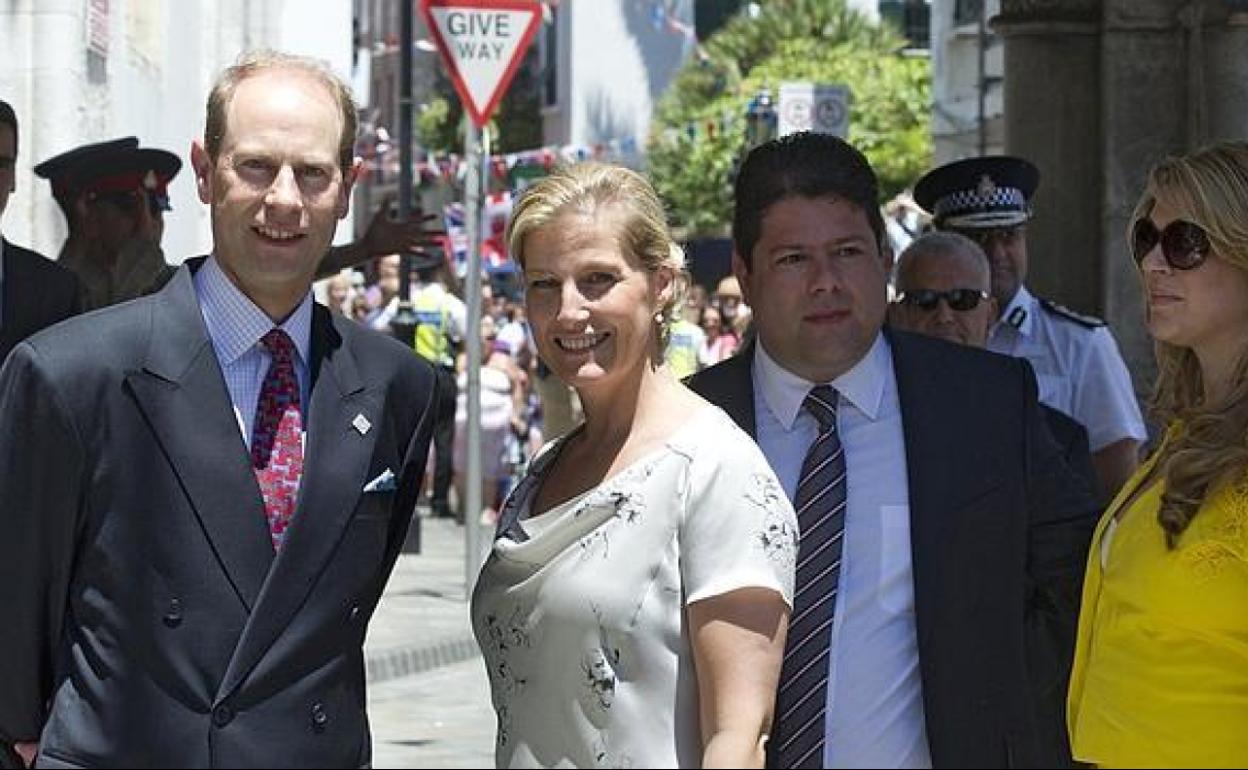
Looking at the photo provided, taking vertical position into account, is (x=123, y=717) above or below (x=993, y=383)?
below

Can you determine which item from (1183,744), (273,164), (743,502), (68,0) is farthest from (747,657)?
(68,0)

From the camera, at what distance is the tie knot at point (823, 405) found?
17.7 feet

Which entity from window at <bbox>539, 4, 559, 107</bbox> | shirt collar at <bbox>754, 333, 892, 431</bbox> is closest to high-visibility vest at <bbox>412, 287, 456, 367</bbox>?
shirt collar at <bbox>754, 333, 892, 431</bbox>

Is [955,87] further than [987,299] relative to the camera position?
Yes

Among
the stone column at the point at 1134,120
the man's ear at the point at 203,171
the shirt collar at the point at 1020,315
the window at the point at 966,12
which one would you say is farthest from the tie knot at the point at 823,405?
the window at the point at 966,12

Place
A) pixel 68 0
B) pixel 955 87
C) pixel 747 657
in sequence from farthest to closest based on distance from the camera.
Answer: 1. pixel 955 87
2. pixel 68 0
3. pixel 747 657

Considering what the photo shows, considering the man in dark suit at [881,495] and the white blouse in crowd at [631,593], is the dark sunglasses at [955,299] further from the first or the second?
the white blouse in crowd at [631,593]

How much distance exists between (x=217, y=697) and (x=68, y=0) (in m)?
7.37

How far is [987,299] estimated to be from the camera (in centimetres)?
775

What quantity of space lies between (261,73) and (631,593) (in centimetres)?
110

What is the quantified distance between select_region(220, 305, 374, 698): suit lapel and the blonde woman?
1.13ft

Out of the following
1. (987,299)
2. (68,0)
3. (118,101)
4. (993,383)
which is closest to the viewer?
(993,383)

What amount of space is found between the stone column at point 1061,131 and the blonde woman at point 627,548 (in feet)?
23.9

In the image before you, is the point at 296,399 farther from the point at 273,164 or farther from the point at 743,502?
the point at 743,502
